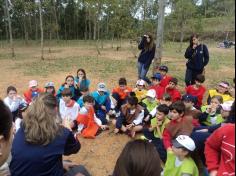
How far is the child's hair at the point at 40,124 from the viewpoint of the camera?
7.42 feet

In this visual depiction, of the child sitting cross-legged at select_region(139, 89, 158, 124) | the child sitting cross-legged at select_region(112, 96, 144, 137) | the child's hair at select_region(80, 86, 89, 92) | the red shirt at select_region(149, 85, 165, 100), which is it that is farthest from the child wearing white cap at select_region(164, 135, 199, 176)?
the child's hair at select_region(80, 86, 89, 92)

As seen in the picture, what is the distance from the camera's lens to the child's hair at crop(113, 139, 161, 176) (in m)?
1.66

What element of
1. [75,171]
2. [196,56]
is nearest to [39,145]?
[75,171]

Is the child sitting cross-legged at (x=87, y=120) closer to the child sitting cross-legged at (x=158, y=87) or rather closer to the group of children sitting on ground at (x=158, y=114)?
the group of children sitting on ground at (x=158, y=114)

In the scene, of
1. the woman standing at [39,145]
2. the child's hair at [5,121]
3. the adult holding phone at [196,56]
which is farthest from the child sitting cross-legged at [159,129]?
the child's hair at [5,121]

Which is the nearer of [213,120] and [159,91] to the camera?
[213,120]

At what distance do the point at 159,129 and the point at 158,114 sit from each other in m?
0.23

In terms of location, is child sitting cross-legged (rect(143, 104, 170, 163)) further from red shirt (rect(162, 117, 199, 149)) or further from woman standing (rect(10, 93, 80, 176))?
woman standing (rect(10, 93, 80, 176))

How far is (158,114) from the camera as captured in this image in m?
4.17

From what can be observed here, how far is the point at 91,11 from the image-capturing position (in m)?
17.9

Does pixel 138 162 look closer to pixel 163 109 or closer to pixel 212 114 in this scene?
pixel 163 109

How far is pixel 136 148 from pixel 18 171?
1.06 metres

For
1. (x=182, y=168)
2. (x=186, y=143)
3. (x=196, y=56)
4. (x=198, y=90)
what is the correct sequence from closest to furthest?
(x=186, y=143) < (x=182, y=168) < (x=198, y=90) < (x=196, y=56)

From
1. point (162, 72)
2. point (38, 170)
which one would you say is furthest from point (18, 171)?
point (162, 72)
